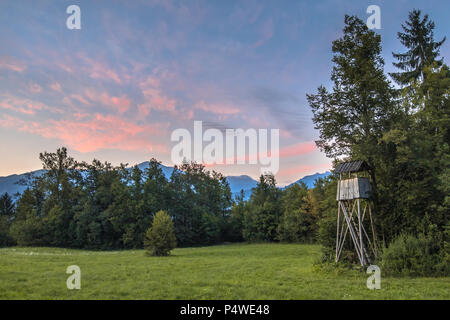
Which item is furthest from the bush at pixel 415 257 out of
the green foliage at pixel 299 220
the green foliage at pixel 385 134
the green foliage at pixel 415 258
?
the green foliage at pixel 299 220

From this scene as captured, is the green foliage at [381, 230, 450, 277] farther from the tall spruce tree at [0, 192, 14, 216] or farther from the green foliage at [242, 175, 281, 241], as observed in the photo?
the tall spruce tree at [0, 192, 14, 216]

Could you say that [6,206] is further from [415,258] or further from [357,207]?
[415,258]

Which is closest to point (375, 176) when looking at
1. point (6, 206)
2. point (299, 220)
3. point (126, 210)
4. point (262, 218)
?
point (299, 220)

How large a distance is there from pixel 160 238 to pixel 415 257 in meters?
20.6

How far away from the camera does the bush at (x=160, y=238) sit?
91.7 ft

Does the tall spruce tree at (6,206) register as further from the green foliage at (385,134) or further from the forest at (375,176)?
the green foliage at (385,134)

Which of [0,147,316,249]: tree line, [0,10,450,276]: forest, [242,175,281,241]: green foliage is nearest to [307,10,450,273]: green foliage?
[0,10,450,276]: forest

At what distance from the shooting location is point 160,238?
28.0m

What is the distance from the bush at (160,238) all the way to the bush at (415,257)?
1896cm

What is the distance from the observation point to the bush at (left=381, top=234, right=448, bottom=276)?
45.9 feet

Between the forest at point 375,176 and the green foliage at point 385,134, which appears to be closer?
the forest at point 375,176
